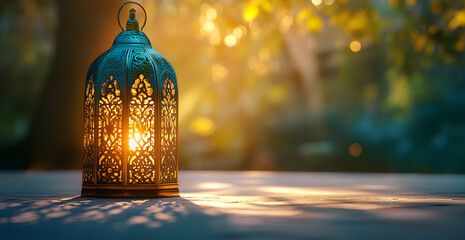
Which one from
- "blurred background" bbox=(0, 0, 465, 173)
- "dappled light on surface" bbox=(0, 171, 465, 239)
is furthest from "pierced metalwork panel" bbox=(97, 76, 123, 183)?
"blurred background" bbox=(0, 0, 465, 173)

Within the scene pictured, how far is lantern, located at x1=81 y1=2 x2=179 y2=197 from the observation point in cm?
412

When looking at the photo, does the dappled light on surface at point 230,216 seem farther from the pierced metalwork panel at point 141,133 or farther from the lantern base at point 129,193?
the pierced metalwork panel at point 141,133

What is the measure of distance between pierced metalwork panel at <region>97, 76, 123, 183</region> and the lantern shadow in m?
0.31

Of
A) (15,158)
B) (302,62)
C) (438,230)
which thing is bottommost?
(438,230)

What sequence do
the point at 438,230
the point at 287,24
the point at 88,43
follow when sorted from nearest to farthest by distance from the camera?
the point at 438,230 → the point at 88,43 → the point at 287,24

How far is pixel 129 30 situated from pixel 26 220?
206 centimetres

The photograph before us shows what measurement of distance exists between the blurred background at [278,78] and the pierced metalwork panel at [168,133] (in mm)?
4617

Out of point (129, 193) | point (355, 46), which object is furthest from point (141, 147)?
point (355, 46)

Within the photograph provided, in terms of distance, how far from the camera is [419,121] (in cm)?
1481

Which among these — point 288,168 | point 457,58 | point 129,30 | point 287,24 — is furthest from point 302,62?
point 129,30

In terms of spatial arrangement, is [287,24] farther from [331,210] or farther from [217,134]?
[331,210]

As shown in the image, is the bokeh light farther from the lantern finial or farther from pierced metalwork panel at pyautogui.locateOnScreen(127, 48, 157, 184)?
pierced metalwork panel at pyautogui.locateOnScreen(127, 48, 157, 184)

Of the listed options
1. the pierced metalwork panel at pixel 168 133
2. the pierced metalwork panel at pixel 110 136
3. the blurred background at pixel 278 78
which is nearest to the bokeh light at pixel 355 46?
the blurred background at pixel 278 78

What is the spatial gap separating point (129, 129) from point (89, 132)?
0.99ft
